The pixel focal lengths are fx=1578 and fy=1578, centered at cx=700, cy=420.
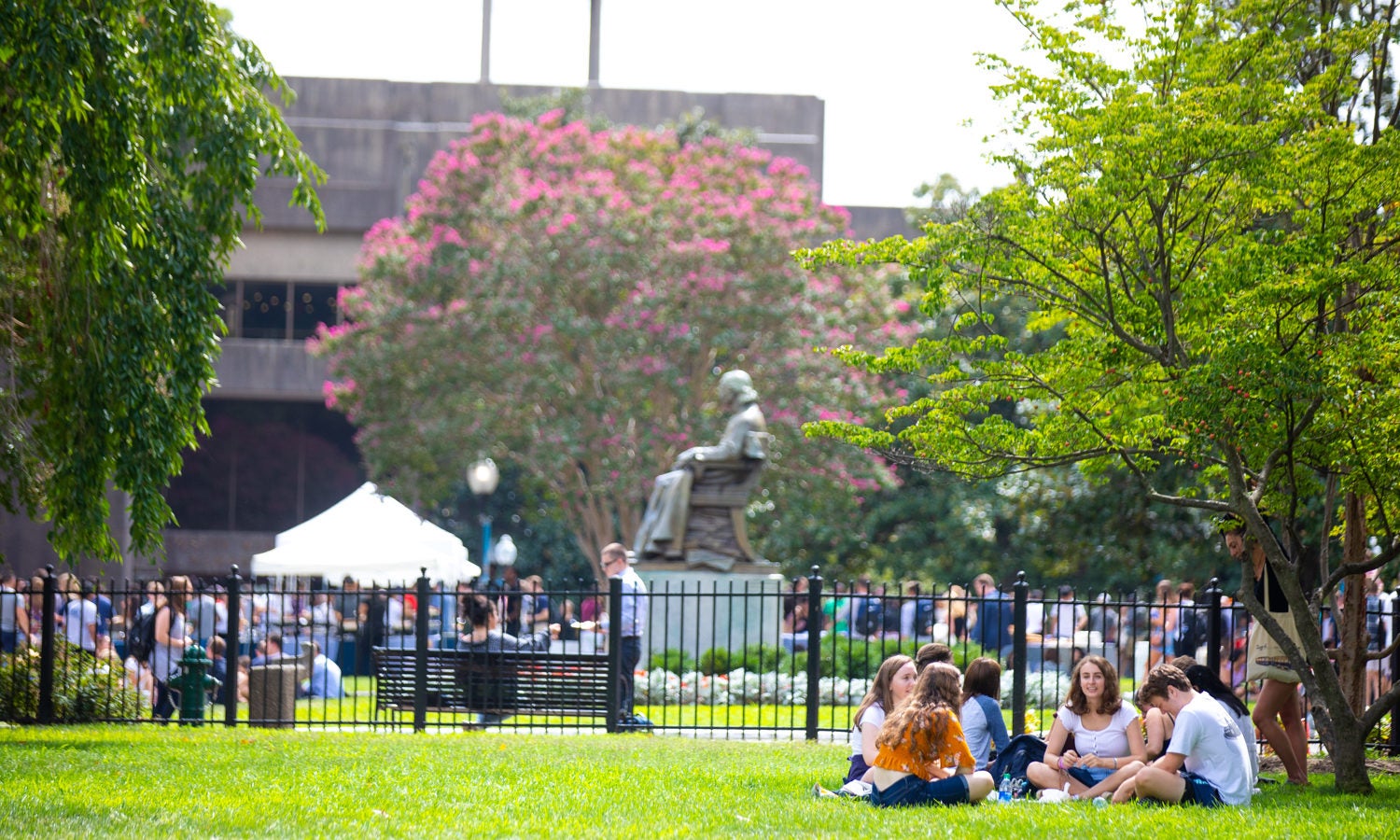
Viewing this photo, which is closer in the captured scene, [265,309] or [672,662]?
[672,662]

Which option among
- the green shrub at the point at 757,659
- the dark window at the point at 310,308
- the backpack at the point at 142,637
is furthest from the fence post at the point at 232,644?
the dark window at the point at 310,308

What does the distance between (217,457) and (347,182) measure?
8.78 m

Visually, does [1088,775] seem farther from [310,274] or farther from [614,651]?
[310,274]

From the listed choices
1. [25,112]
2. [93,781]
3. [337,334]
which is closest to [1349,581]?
[93,781]

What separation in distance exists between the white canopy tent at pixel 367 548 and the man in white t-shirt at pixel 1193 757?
1459cm

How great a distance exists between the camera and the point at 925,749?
8.81m

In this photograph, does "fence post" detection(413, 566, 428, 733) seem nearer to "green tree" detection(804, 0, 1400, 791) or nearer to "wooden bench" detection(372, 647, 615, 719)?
"wooden bench" detection(372, 647, 615, 719)

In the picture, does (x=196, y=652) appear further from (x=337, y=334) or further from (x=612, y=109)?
(x=612, y=109)

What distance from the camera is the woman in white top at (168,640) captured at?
590 inches

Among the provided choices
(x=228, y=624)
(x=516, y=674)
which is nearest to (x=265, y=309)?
(x=228, y=624)

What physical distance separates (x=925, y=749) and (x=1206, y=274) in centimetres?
381

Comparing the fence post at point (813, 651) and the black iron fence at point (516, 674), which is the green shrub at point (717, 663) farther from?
the fence post at point (813, 651)

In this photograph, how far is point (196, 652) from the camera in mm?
14906

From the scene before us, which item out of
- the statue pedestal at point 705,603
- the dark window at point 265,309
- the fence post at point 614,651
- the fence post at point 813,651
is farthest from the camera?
the dark window at point 265,309
